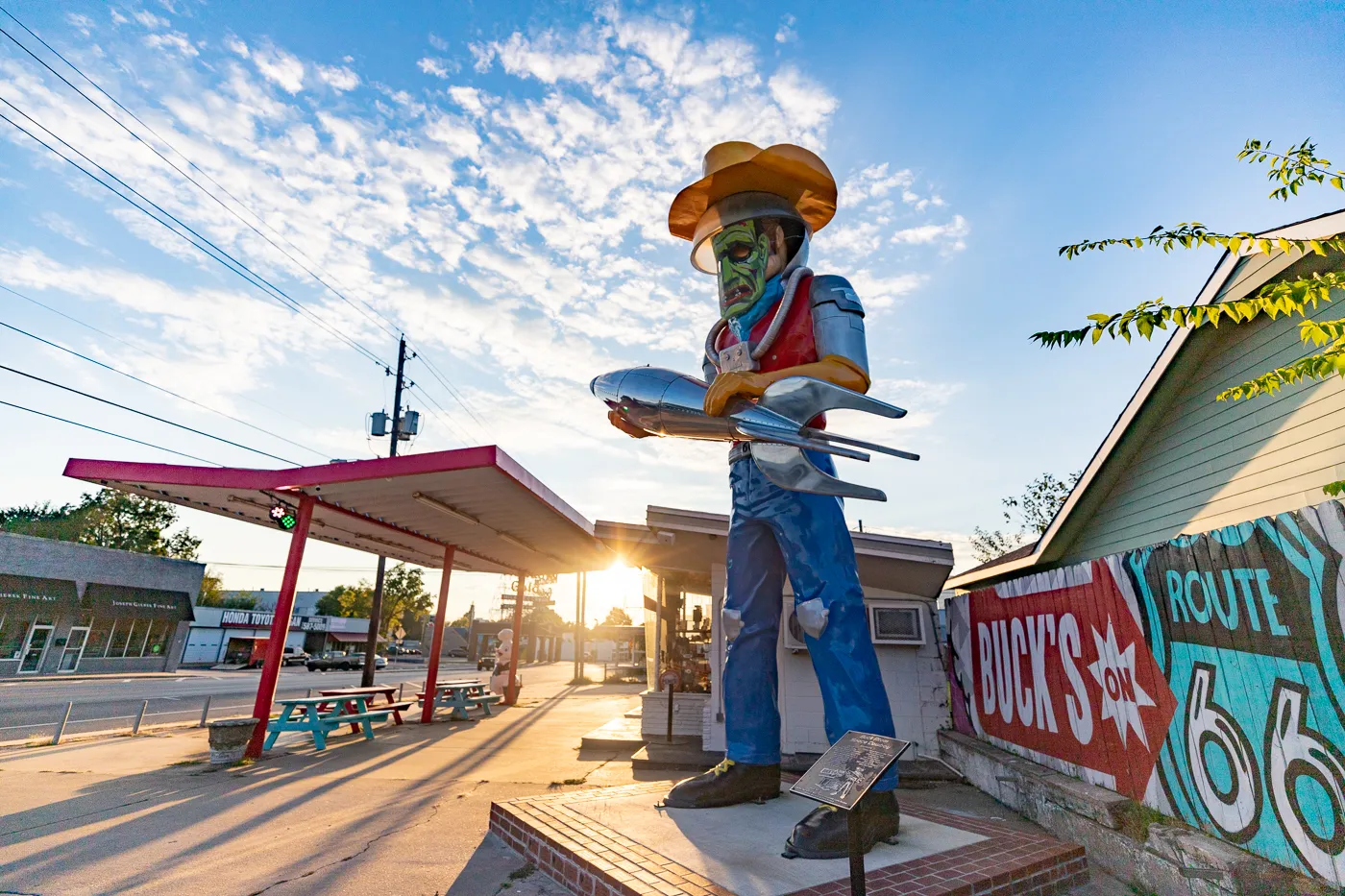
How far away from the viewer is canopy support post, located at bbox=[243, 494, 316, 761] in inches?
332

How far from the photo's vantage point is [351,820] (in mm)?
5441

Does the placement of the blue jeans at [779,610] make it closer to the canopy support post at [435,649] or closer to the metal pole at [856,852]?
the metal pole at [856,852]

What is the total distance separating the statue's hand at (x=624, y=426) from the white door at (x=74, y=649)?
109 ft

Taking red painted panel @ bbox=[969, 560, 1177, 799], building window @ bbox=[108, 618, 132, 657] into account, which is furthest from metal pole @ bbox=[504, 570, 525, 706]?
building window @ bbox=[108, 618, 132, 657]

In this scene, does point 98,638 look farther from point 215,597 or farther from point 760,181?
point 760,181

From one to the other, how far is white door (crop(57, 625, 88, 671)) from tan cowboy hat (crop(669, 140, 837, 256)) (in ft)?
112

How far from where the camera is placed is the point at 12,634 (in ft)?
78.5

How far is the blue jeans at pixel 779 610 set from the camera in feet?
13.7

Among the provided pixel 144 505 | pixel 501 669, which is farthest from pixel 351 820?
pixel 144 505

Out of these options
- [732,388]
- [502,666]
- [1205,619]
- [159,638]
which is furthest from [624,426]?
[159,638]

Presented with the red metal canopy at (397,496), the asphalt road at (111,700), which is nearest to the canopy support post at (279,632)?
the red metal canopy at (397,496)

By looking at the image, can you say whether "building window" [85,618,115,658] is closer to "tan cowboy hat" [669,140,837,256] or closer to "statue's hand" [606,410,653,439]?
"statue's hand" [606,410,653,439]

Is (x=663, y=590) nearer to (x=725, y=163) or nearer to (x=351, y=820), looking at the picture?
(x=351, y=820)

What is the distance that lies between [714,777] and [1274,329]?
23.2 feet
